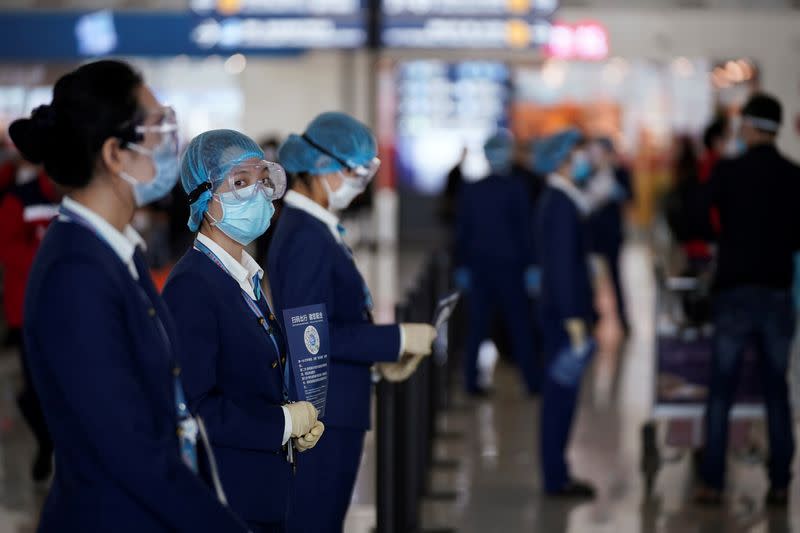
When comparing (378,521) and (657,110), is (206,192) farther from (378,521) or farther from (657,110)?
(657,110)

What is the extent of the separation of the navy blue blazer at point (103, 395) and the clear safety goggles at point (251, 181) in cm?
66

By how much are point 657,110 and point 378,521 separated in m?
20.5

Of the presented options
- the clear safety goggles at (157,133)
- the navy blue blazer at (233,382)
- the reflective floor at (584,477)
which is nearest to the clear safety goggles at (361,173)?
the navy blue blazer at (233,382)

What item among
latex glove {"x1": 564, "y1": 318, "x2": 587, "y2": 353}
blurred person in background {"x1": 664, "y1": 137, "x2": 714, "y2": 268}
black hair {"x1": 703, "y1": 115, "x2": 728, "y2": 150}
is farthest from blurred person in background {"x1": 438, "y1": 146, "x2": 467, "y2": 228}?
latex glove {"x1": 564, "y1": 318, "x2": 587, "y2": 353}

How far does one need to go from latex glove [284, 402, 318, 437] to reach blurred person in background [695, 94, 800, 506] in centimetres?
320

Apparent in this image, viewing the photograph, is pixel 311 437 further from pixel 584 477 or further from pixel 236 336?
pixel 584 477

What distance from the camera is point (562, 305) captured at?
18.8 ft

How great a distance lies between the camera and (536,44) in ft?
31.2

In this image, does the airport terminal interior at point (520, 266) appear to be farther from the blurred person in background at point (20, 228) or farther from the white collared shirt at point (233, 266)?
the white collared shirt at point (233, 266)

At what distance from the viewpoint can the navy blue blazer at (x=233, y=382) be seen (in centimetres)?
276

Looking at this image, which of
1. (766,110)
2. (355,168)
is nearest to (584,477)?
(766,110)

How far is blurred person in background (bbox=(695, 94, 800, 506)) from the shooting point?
5.47m

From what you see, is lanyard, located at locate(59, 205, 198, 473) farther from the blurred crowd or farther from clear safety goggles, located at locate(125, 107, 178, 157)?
the blurred crowd

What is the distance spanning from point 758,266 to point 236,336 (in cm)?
341
